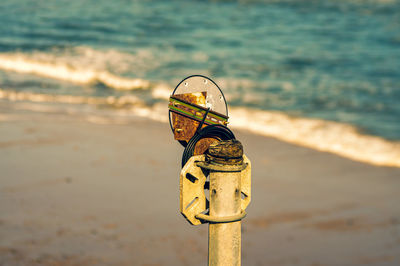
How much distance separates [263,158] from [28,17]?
66.0ft

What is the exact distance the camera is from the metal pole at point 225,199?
1.96 metres

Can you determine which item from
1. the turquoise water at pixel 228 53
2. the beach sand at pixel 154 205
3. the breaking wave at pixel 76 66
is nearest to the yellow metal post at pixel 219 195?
the beach sand at pixel 154 205

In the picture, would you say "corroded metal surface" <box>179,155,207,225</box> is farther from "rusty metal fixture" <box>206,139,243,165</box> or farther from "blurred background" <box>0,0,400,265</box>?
"blurred background" <box>0,0,400,265</box>

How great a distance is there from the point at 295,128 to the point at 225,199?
8260 millimetres

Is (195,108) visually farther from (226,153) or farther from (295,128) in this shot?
(295,128)

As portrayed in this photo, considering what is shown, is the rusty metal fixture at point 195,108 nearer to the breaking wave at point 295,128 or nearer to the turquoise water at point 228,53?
the breaking wave at point 295,128

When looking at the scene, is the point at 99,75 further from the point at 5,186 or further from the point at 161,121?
the point at 5,186

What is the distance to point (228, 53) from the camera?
60.9ft

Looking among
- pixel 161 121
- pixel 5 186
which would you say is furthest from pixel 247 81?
pixel 5 186

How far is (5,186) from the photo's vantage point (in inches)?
233

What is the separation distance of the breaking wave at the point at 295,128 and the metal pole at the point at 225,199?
6.36 m

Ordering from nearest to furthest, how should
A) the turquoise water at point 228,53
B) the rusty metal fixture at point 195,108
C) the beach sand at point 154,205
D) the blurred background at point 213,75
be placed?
the rusty metal fixture at point 195,108 < the beach sand at point 154,205 < the blurred background at point 213,75 < the turquoise water at point 228,53

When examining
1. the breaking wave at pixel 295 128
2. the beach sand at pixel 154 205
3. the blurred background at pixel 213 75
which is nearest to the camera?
the beach sand at pixel 154 205

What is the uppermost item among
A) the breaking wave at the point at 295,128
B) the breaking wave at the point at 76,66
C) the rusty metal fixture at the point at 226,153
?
the breaking wave at the point at 76,66
